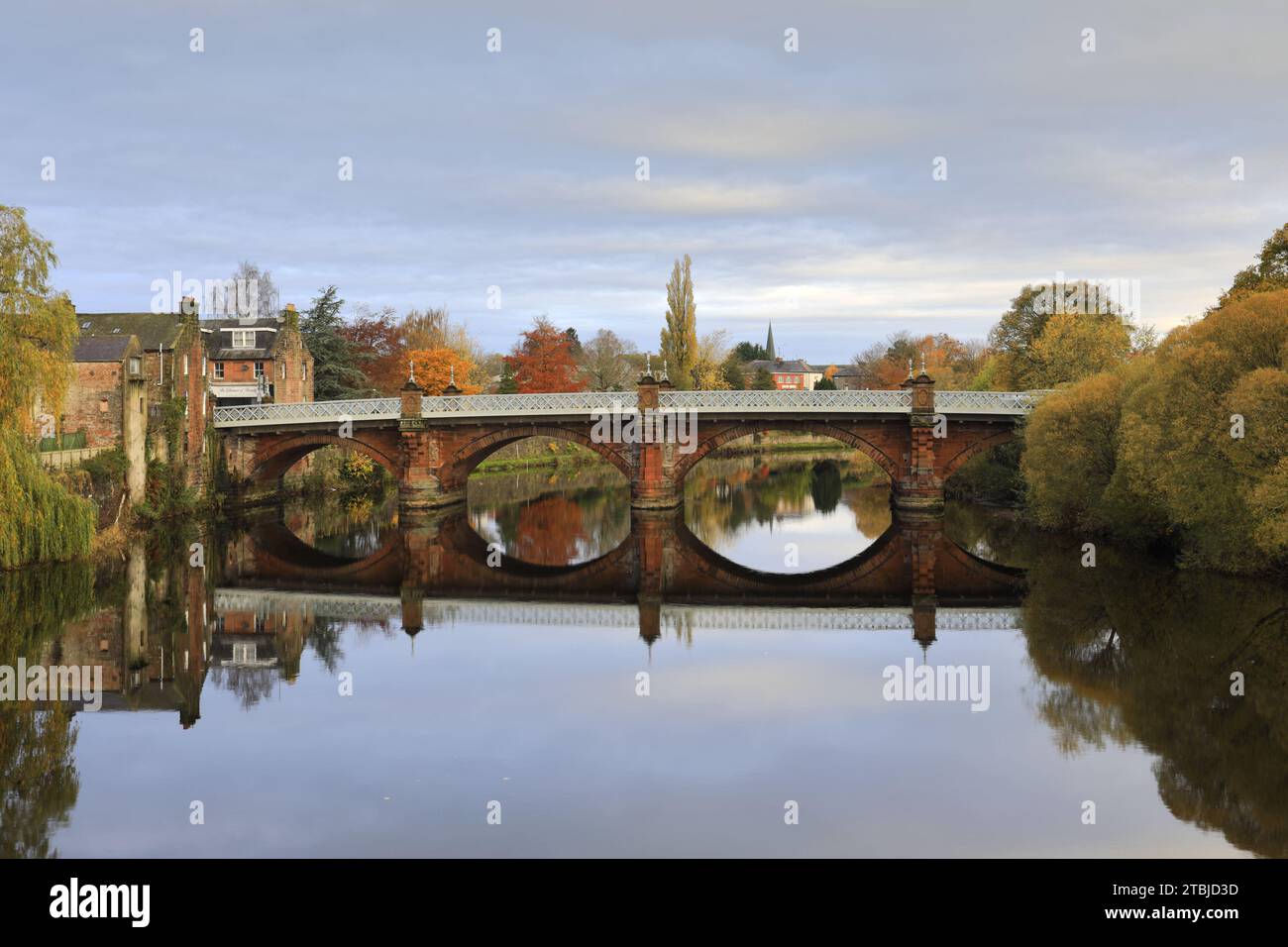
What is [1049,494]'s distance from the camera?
30.6 m

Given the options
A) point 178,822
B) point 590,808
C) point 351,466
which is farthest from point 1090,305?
point 178,822

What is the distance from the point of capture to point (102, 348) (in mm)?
33969

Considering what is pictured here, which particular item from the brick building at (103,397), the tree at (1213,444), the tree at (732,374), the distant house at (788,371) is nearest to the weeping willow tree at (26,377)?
the brick building at (103,397)

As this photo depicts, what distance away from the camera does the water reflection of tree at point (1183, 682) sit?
11078mm

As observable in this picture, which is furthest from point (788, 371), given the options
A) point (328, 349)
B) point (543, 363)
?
point (328, 349)

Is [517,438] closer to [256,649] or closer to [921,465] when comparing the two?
[921,465]

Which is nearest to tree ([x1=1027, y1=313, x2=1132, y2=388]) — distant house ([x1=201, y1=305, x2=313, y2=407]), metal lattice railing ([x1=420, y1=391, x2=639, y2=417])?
metal lattice railing ([x1=420, y1=391, x2=639, y2=417])

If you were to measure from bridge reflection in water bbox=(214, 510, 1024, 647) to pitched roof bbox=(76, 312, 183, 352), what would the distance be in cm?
894

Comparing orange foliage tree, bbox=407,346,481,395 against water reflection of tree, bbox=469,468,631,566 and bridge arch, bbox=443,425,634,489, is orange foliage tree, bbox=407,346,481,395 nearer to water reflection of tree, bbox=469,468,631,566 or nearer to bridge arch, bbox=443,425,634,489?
water reflection of tree, bbox=469,468,631,566

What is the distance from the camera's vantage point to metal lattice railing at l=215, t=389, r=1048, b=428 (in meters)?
37.6

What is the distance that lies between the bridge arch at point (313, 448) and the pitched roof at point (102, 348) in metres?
8.13
